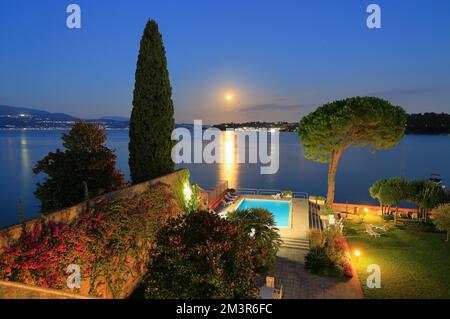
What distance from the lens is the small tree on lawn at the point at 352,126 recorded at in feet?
63.0

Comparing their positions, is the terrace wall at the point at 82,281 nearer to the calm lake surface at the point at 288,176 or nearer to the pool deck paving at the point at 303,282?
the pool deck paving at the point at 303,282

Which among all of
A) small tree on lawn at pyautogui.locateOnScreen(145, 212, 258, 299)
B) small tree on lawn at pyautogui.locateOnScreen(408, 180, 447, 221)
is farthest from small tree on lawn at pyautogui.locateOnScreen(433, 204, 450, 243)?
small tree on lawn at pyautogui.locateOnScreen(145, 212, 258, 299)

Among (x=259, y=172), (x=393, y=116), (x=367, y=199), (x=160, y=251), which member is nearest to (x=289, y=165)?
(x=259, y=172)

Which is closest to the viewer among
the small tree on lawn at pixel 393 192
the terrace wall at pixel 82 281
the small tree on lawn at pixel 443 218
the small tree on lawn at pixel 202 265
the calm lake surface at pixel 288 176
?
the terrace wall at pixel 82 281

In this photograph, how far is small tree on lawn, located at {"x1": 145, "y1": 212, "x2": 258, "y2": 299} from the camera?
5.34 m

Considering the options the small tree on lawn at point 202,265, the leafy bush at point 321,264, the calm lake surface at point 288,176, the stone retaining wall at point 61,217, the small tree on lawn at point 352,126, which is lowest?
the calm lake surface at point 288,176

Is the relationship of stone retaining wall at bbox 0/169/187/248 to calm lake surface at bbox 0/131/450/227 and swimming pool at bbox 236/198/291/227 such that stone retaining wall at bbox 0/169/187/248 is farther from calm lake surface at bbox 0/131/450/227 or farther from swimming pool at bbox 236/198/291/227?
calm lake surface at bbox 0/131/450/227

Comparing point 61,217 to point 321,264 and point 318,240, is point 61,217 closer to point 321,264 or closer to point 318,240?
point 321,264

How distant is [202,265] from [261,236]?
5.82 m

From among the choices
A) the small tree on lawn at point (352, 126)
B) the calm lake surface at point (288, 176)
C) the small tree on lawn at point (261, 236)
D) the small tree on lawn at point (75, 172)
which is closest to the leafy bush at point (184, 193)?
the small tree on lawn at point (261, 236)

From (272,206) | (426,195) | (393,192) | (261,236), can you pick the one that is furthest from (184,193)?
(426,195)

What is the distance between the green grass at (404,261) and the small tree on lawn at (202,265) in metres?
5.86

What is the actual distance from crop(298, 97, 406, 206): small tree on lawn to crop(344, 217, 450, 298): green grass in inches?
247

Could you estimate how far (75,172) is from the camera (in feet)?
41.2
